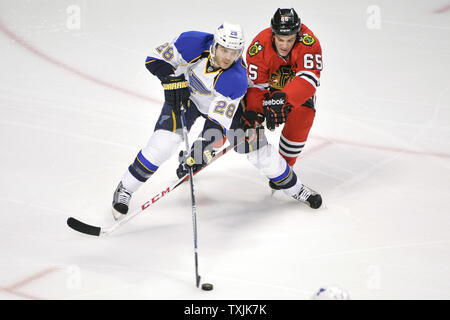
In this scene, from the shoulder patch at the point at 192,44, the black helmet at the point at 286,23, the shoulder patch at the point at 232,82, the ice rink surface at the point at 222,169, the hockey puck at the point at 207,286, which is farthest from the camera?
the black helmet at the point at 286,23

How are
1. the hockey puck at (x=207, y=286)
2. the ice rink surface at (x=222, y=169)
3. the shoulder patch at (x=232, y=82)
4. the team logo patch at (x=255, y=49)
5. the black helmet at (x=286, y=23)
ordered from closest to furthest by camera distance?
the hockey puck at (x=207, y=286), the ice rink surface at (x=222, y=169), the shoulder patch at (x=232, y=82), the black helmet at (x=286, y=23), the team logo patch at (x=255, y=49)

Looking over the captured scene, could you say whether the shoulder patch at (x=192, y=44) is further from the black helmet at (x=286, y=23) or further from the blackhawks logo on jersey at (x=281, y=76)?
the blackhawks logo on jersey at (x=281, y=76)

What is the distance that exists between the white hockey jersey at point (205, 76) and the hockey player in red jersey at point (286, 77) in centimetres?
25

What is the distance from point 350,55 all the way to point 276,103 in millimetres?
2274

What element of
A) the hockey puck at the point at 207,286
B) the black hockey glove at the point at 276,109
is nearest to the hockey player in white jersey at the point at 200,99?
the black hockey glove at the point at 276,109

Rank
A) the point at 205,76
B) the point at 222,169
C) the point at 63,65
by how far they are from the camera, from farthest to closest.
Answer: the point at 63,65 < the point at 222,169 < the point at 205,76

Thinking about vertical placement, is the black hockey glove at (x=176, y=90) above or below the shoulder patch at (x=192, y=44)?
below

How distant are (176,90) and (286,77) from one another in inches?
31.1

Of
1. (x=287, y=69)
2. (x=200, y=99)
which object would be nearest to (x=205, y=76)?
(x=200, y=99)

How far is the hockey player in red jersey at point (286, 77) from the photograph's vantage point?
3.50 m

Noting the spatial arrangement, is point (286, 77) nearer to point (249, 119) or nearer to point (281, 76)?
point (281, 76)

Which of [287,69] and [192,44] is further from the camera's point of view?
[287,69]

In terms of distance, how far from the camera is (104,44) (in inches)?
218

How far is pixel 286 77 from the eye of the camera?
379 centimetres
